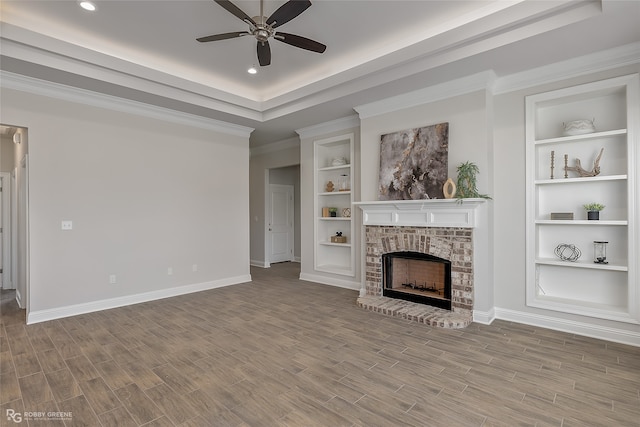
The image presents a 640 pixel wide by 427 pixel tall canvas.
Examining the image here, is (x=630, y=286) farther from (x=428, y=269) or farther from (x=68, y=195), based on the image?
(x=68, y=195)

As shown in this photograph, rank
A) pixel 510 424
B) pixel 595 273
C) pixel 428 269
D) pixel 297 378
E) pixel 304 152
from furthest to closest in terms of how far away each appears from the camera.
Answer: pixel 304 152
pixel 428 269
pixel 595 273
pixel 297 378
pixel 510 424

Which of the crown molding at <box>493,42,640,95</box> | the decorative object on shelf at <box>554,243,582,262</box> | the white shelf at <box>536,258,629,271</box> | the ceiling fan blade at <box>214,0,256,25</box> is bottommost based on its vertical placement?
the white shelf at <box>536,258,629,271</box>

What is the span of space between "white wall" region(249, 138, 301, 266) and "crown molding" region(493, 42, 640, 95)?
187 inches

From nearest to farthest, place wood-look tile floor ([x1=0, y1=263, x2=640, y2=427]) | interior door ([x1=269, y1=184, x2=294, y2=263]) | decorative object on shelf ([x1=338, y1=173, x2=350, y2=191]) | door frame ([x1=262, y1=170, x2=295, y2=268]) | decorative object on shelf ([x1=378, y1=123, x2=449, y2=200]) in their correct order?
wood-look tile floor ([x1=0, y1=263, x2=640, y2=427]) < decorative object on shelf ([x1=378, y1=123, x2=449, y2=200]) < decorative object on shelf ([x1=338, y1=173, x2=350, y2=191]) < door frame ([x1=262, y1=170, x2=295, y2=268]) < interior door ([x1=269, y1=184, x2=294, y2=263])

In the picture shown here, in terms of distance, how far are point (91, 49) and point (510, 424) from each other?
553 cm

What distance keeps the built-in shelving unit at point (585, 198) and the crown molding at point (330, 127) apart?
8.70ft

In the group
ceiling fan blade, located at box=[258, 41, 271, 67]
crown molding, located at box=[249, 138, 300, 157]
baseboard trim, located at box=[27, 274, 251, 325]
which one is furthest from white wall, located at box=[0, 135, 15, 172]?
ceiling fan blade, located at box=[258, 41, 271, 67]

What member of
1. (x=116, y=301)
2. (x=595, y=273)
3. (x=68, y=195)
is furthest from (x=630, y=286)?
(x=68, y=195)

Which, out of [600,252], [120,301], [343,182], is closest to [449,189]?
[600,252]

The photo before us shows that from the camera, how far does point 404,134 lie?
4.72 meters

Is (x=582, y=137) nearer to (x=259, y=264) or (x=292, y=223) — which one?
(x=292, y=223)

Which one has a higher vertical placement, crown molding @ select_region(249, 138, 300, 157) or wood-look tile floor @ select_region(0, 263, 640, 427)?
crown molding @ select_region(249, 138, 300, 157)

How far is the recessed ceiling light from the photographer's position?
3.15 metres

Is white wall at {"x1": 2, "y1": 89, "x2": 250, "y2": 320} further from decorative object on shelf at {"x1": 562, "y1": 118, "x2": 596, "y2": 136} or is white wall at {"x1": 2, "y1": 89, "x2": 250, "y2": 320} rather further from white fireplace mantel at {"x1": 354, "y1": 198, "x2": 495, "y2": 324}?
decorative object on shelf at {"x1": 562, "y1": 118, "x2": 596, "y2": 136}
